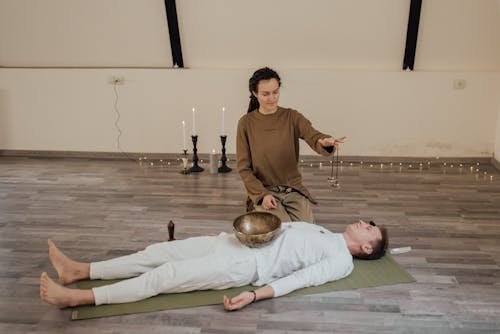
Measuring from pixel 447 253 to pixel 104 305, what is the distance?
1778 millimetres

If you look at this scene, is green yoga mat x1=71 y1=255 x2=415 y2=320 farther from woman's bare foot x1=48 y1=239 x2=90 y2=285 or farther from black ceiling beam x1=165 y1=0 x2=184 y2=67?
black ceiling beam x1=165 y1=0 x2=184 y2=67

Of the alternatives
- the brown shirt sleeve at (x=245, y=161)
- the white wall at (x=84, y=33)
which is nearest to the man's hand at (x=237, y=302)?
the brown shirt sleeve at (x=245, y=161)

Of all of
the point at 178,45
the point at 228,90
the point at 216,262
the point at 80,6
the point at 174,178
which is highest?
the point at 80,6

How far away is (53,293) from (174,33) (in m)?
2.98

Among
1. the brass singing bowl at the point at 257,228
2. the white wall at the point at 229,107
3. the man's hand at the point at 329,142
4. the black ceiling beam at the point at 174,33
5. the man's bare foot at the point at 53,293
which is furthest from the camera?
the white wall at the point at 229,107

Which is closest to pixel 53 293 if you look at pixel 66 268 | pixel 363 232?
pixel 66 268

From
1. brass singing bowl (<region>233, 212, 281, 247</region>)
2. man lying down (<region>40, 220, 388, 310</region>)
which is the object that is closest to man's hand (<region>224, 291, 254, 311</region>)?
man lying down (<region>40, 220, 388, 310</region>)

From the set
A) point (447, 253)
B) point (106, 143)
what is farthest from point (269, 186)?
point (106, 143)

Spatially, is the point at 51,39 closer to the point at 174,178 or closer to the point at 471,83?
the point at 174,178

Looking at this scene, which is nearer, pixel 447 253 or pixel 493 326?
pixel 493 326

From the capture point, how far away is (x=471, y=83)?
448 centimetres

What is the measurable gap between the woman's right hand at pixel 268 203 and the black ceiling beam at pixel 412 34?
2.42 meters

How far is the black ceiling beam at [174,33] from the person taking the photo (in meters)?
4.26

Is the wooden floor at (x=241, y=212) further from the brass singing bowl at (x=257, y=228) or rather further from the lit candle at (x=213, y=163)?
the brass singing bowl at (x=257, y=228)
